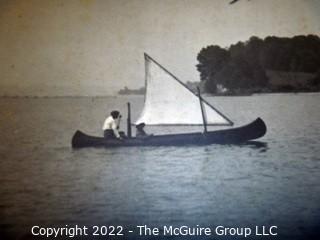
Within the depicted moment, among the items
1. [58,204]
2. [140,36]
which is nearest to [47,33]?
[140,36]

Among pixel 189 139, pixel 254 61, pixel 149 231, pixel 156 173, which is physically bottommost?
pixel 149 231

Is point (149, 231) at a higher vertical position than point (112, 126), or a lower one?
lower

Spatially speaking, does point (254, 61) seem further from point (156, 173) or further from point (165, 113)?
point (156, 173)

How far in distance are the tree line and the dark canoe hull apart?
7.4 inches

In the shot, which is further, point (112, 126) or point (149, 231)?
point (112, 126)

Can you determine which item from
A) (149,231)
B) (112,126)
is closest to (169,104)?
(112,126)

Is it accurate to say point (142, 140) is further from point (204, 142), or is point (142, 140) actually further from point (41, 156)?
point (41, 156)

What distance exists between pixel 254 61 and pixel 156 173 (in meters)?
0.70

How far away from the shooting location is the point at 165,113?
8.59ft

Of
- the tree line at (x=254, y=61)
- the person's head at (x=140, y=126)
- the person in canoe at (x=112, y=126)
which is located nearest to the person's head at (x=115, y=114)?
the person in canoe at (x=112, y=126)

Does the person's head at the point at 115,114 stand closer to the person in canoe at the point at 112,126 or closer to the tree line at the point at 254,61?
the person in canoe at the point at 112,126

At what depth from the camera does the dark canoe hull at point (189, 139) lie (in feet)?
8.46

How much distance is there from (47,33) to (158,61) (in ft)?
1.81

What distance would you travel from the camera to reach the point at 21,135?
103 inches
